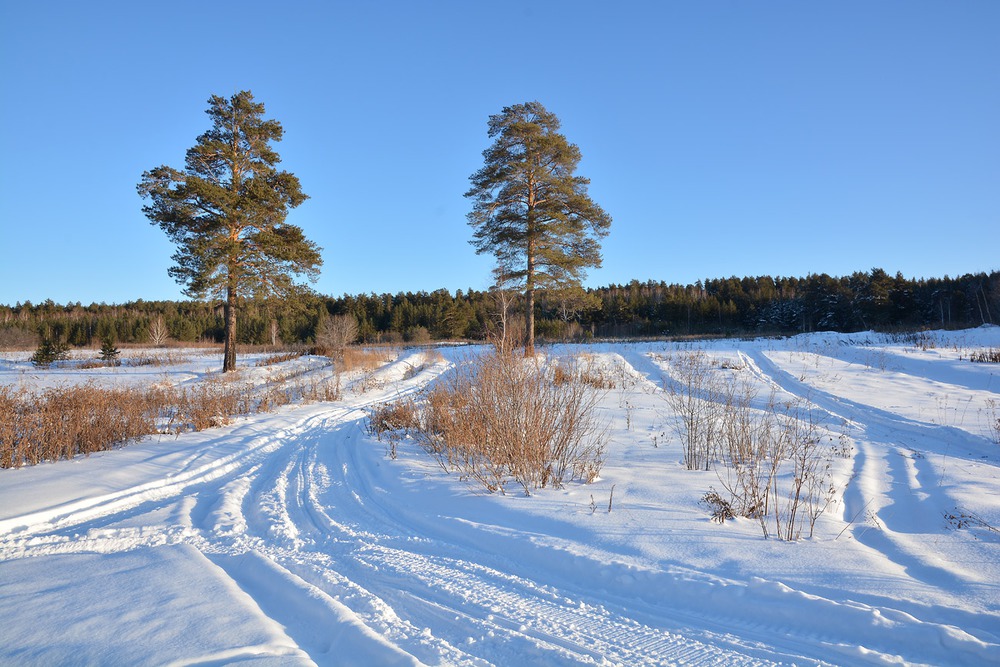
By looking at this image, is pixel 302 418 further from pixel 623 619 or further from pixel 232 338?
pixel 232 338

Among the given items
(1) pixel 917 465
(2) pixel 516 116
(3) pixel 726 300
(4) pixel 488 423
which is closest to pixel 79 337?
(2) pixel 516 116

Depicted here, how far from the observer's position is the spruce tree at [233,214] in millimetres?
19062

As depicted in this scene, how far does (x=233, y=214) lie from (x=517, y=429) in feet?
60.8

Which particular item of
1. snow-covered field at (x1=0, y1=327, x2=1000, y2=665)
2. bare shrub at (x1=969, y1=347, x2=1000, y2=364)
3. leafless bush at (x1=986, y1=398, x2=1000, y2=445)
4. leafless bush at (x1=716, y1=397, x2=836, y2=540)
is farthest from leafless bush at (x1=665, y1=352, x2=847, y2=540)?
bare shrub at (x1=969, y1=347, x2=1000, y2=364)

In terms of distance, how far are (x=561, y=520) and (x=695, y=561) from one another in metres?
1.13

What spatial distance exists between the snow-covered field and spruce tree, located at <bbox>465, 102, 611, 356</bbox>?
13061 millimetres

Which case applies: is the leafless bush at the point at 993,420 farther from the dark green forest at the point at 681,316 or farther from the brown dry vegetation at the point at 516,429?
the dark green forest at the point at 681,316

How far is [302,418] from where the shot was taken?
10453 mm

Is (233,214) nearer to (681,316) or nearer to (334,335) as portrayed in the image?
(334,335)

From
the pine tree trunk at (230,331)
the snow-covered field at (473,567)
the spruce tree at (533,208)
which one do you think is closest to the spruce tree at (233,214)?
the pine tree trunk at (230,331)

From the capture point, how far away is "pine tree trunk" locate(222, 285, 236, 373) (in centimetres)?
1984

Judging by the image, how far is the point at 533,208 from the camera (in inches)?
765

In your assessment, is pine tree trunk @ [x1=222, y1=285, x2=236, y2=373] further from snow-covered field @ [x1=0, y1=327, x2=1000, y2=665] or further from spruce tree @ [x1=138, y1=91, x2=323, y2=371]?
snow-covered field @ [x1=0, y1=327, x2=1000, y2=665]

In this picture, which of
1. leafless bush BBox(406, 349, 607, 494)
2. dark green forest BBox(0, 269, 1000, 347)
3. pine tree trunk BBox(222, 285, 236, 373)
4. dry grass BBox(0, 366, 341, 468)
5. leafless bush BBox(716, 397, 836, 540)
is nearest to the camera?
leafless bush BBox(716, 397, 836, 540)
